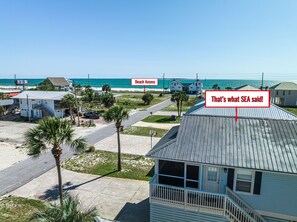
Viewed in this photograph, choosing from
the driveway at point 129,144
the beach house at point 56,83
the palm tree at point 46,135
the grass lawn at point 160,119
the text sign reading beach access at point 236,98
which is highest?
the beach house at point 56,83

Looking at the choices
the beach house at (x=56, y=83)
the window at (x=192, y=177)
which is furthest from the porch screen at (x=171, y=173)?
the beach house at (x=56, y=83)

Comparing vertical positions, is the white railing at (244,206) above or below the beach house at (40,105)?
below

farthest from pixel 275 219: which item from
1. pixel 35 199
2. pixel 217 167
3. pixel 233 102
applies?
pixel 35 199

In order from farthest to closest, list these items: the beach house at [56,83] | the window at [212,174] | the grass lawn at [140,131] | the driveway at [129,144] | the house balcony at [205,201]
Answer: the beach house at [56,83] < the grass lawn at [140,131] < the driveway at [129,144] < the window at [212,174] < the house balcony at [205,201]

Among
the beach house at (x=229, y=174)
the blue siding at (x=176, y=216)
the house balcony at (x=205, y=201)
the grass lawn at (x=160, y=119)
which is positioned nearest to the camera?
the beach house at (x=229, y=174)

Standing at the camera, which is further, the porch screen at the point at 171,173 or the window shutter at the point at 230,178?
the porch screen at the point at 171,173

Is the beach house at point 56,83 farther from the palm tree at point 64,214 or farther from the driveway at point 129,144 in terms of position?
the palm tree at point 64,214

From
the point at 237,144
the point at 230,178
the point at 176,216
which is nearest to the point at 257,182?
the point at 230,178
